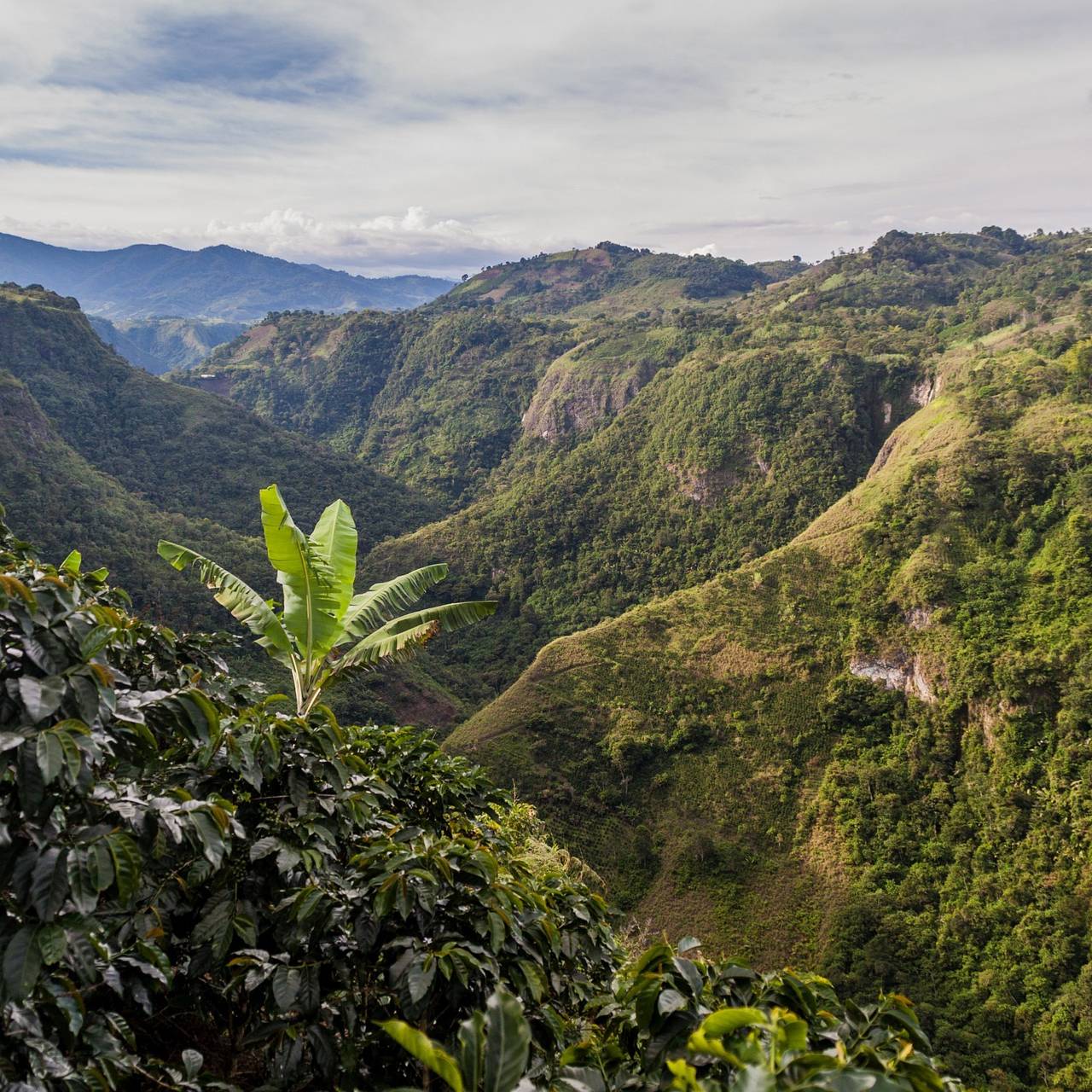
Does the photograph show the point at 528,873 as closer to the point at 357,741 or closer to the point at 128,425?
the point at 357,741

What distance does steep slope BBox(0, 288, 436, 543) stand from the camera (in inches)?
3509

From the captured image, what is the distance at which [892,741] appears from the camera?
39.7 metres

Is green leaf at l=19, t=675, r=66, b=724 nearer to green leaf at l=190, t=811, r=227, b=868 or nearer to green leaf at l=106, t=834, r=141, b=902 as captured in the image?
green leaf at l=106, t=834, r=141, b=902

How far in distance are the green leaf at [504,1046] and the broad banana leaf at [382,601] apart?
6.08 m

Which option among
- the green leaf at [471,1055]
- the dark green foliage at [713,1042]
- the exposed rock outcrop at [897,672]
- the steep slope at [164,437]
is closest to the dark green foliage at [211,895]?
the dark green foliage at [713,1042]

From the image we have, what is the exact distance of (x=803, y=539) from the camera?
5109 cm

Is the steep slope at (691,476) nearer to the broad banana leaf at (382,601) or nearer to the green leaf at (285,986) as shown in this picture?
the broad banana leaf at (382,601)

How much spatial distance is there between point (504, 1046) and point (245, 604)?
21.9 feet

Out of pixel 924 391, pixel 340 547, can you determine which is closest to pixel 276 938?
pixel 340 547

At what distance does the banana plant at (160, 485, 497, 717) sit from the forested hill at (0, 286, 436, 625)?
59084 millimetres

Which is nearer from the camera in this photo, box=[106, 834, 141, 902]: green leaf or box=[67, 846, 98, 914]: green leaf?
box=[67, 846, 98, 914]: green leaf

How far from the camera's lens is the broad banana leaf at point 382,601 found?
8.34 m

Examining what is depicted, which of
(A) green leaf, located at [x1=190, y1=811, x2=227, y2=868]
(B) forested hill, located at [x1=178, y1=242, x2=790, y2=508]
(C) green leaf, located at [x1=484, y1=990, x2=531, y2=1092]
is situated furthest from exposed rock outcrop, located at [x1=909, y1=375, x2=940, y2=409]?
(C) green leaf, located at [x1=484, y1=990, x2=531, y2=1092]

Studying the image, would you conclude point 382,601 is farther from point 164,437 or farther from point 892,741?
point 164,437
